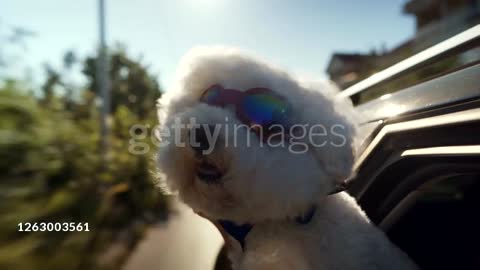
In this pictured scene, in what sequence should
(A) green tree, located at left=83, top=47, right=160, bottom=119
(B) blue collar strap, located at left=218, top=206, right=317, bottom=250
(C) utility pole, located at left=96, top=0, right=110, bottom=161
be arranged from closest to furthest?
(B) blue collar strap, located at left=218, top=206, right=317, bottom=250 → (C) utility pole, located at left=96, top=0, right=110, bottom=161 → (A) green tree, located at left=83, top=47, right=160, bottom=119

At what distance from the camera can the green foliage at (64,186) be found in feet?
10.9

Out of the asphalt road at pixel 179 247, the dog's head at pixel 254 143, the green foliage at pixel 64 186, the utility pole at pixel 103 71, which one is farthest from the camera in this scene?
the utility pole at pixel 103 71

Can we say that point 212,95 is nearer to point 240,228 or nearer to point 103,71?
point 240,228

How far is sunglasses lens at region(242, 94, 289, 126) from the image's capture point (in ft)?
4.36

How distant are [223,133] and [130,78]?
9.20 m

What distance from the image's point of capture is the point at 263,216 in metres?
1.35

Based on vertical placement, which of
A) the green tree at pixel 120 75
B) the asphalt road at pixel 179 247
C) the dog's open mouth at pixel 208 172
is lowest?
the asphalt road at pixel 179 247

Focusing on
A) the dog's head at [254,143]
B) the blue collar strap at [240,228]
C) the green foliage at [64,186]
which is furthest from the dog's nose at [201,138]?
the green foliage at [64,186]

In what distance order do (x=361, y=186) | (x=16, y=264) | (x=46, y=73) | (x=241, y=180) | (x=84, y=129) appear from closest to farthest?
(x=241, y=180), (x=361, y=186), (x=16, y=264), (x=46, y=73), (x=84, y=129)

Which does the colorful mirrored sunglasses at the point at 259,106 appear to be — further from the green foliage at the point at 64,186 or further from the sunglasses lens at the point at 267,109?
the green foliage at the point at 64,186

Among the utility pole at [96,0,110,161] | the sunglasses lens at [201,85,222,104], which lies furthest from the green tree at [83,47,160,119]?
the sunglasses lens at [201,85,222,104]

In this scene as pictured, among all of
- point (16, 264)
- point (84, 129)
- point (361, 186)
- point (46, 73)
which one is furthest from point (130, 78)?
point (361, 186)

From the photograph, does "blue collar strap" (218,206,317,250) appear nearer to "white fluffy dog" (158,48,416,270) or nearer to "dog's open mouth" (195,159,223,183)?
"white fluffy dog" (158,48,416,270)

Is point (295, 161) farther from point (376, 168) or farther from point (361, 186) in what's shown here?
point (361, 186)
